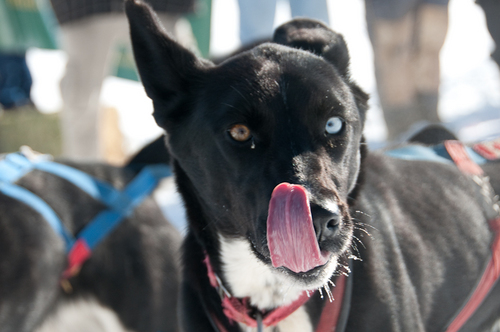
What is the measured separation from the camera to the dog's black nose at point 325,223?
1150 millimetres

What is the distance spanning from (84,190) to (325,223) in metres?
1.56

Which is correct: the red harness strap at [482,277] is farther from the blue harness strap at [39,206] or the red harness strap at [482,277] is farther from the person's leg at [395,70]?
the person's leg at [395,70]

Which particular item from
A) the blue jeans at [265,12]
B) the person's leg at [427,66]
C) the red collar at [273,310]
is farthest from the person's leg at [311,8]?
the red collar at [273,310]

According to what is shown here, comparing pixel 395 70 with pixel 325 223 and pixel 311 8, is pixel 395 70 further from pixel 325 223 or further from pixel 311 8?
pixel 325 223

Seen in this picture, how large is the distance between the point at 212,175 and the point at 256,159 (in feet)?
0.72

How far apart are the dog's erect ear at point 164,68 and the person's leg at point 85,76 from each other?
79.6 inches

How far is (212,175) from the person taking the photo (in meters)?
1.53

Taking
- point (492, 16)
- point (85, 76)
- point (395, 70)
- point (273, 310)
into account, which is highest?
point (492, 16)

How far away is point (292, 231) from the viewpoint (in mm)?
1160

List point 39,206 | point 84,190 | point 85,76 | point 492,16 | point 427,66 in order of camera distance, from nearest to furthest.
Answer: point 39,206 < point 84,190 < point 492,16 < point 85,76 < point 427,66

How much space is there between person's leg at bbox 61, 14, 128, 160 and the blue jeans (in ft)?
3.69

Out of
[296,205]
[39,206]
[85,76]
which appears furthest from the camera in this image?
[85,76]

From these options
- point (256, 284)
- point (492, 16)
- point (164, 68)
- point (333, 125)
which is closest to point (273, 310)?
point (256, 284)

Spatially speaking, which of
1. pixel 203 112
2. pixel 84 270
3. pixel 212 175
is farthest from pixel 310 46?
pixel 84 270
